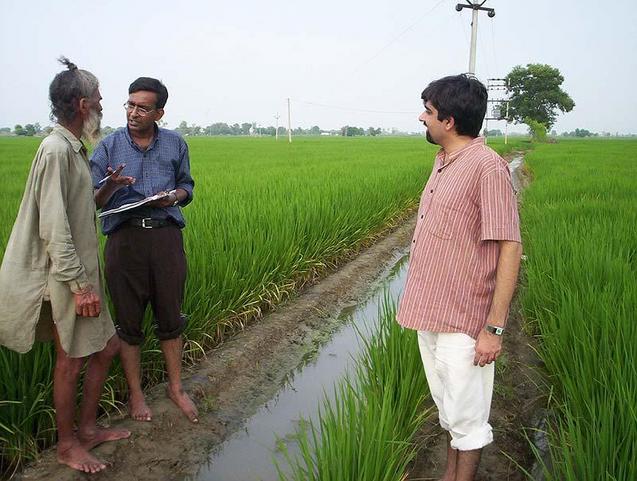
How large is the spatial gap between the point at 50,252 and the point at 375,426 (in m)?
1.16

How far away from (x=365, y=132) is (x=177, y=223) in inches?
4611

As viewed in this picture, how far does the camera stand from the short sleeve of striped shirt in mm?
1387

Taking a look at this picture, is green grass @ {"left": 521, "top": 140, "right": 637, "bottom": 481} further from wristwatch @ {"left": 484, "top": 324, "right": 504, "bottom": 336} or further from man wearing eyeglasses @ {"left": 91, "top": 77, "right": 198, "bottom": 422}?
man wearing eyeglasses @ {"left": 91, "top": 77, "right": 198, "bottom": 422}

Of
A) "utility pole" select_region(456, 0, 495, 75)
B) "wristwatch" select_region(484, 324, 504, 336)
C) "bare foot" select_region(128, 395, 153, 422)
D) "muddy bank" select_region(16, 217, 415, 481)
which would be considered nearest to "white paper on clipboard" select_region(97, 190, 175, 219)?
"bare foot" select_region(128, 395, 153, 422)

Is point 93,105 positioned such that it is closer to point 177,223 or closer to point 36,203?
point 36,203

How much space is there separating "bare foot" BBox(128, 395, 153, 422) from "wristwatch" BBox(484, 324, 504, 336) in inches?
62.6

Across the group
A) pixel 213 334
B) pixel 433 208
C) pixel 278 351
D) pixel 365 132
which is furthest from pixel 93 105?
pixel 365 132

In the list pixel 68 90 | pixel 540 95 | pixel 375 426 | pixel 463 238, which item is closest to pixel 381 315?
pixel 375 426

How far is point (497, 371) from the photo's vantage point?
2.82 m

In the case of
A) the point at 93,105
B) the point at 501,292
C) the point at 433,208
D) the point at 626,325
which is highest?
the point at 93,105

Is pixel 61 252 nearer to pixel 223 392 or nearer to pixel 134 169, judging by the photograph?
pixel 134 169

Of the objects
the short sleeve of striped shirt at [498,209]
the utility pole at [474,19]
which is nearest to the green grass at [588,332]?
the short sleeve of striped shirt at [498,209]

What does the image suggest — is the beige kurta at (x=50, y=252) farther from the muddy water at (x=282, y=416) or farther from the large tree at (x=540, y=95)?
the large tree at (x=540, y=95)

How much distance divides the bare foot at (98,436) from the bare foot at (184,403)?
0.90 feet
